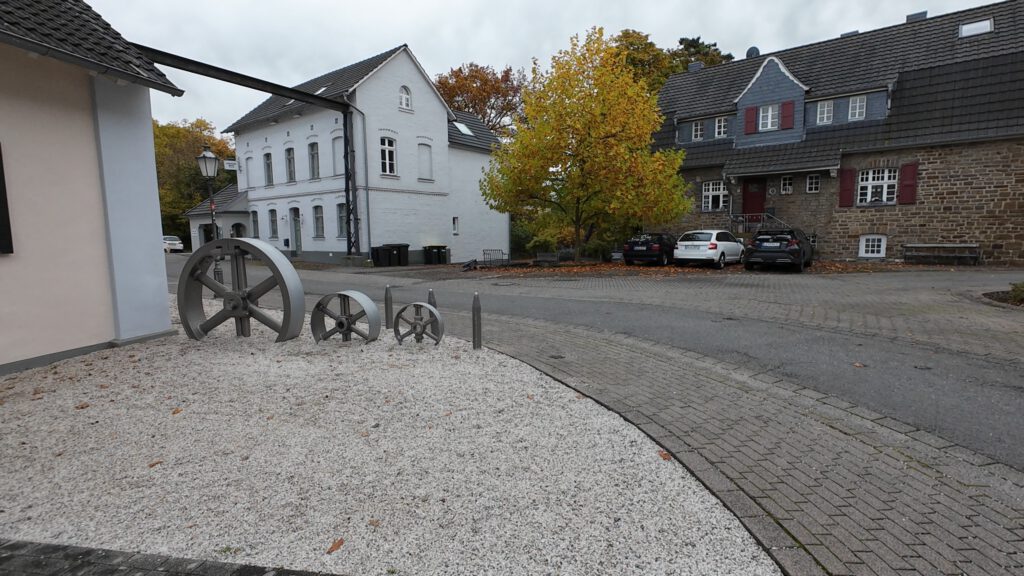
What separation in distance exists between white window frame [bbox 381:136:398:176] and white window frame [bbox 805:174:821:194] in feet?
63.8

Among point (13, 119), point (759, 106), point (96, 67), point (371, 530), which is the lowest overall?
point (371, 530)

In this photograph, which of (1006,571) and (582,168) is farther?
(582,168)

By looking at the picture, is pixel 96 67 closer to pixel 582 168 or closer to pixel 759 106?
pixel 582 168

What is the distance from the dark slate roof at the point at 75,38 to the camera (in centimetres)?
565

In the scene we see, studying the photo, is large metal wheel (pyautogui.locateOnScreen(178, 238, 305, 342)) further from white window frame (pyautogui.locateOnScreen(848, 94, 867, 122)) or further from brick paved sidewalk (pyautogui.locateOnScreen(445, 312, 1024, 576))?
white window frame (pyautogui.locateOnScreen(848, 94, 867, 122))

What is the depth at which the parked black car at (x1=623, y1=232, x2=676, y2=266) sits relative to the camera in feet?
70.3

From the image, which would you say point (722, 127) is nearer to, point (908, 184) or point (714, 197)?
point (714, 197)

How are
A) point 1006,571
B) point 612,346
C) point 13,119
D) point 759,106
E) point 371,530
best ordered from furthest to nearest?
point 759,106 < point 612,346 < point 13,119 < point 371,530 < point 1006,571

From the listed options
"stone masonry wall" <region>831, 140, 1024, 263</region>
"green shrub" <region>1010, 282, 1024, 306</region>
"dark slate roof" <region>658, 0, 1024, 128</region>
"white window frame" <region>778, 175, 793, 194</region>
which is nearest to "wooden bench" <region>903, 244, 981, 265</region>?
"stone masonry wall" <region>831, 140, 1024, 263</region>

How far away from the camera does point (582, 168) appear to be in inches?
802

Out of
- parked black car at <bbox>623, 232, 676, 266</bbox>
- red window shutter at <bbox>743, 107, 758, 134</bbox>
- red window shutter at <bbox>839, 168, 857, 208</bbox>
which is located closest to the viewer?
parked black car at <bbox>623, 232, 676, 266</bbox>

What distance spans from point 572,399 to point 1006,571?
3.07 meters

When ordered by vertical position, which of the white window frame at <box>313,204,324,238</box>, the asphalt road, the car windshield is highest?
the white window frame at <box>313,204,324,238</box>

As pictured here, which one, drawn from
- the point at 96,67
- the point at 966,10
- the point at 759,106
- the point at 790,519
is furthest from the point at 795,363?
the point at 966,10
